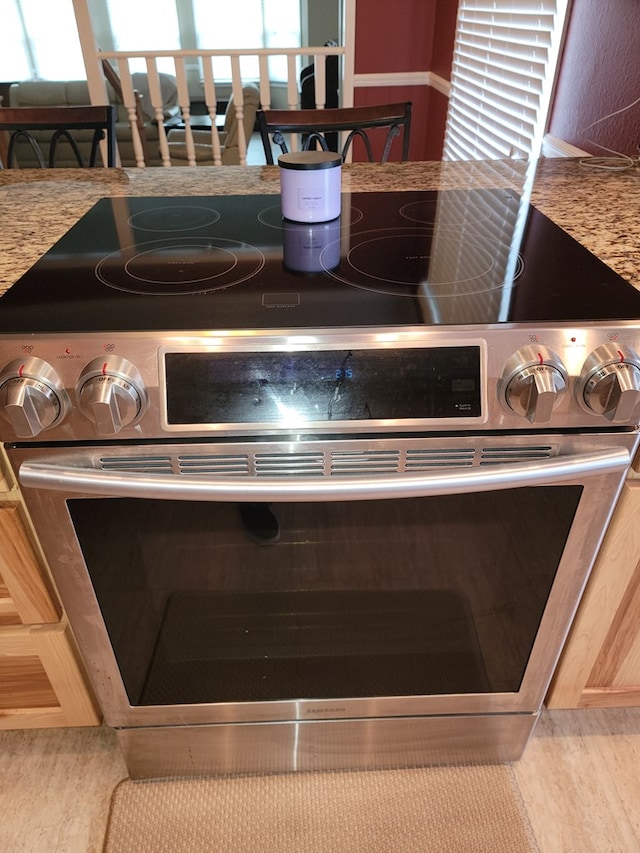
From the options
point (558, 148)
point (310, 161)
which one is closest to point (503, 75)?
point (558, 148)

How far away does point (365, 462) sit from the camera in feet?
2.40

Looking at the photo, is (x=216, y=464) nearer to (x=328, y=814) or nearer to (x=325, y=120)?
(x=328, y=814)

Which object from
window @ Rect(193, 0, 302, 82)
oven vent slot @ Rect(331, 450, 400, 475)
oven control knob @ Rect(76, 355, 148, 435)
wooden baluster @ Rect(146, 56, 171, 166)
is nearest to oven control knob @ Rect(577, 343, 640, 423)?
oven vent slot @ Rect(331, 450, 400, 475)

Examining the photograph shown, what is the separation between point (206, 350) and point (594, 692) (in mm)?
1024

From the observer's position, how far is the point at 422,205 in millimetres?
1083

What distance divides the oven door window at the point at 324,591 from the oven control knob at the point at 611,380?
5.8 inches

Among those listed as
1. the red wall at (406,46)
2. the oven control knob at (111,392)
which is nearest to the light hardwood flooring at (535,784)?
the oven control knob at (111,392)

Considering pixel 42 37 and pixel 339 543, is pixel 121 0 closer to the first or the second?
pixel 42 37

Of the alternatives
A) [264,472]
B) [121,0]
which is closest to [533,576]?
[264,472]

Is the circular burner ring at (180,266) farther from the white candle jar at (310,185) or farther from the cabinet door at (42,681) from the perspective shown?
the cabinet door at (42,681)

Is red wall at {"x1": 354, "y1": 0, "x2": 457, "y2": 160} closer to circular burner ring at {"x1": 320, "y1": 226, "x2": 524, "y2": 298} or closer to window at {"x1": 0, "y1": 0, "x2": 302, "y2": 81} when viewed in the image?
circular burner ring at {"x1": 320, "y1": 226, "x2": 524, "y2": 298}

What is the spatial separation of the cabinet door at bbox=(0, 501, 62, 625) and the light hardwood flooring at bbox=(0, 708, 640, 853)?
423 mm

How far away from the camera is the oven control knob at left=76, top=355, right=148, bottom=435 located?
25.1 inches

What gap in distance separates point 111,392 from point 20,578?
0.44m
